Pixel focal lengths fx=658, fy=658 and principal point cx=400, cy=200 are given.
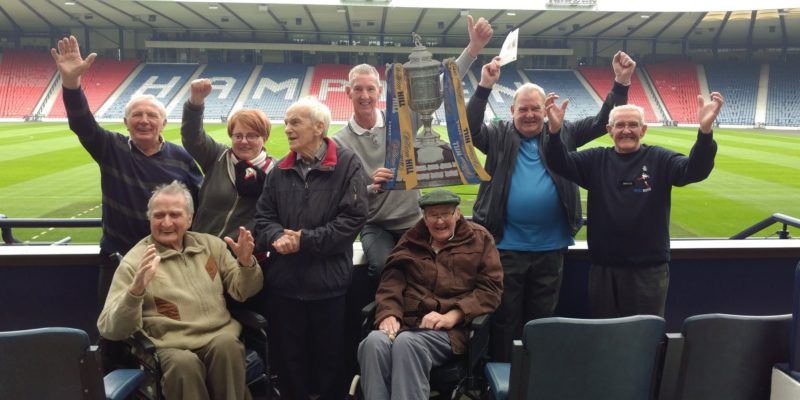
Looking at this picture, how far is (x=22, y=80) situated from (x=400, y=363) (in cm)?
3395

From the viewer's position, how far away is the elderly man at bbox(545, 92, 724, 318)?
2875mm

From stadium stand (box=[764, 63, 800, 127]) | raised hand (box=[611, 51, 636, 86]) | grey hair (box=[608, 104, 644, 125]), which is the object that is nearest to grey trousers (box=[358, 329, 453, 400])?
grey hair (box=[608, 104, 644, 125])

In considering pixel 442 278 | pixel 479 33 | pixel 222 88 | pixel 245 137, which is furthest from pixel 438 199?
pixel 222 88

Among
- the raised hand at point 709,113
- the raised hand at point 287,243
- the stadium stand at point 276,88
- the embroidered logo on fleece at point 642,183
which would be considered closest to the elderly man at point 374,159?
the raised hand at point 287,243

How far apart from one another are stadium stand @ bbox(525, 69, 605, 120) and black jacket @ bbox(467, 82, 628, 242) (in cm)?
2827

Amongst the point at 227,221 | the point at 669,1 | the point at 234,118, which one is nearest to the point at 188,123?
the point at 234,118

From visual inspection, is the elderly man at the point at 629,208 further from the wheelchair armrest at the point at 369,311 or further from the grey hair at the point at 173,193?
the grey hair at the point at 173,193

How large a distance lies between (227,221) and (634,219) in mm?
1784

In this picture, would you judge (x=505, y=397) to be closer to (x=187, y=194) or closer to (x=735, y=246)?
(x=187, y=194)

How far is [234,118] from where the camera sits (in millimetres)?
2861

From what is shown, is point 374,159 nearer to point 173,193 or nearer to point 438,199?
point 438,199

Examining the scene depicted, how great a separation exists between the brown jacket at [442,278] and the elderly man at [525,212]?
0.90 ft

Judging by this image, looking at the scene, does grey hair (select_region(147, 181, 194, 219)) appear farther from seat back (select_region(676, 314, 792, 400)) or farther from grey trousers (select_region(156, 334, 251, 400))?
seat back (select_region(676, 314, 792, 400))

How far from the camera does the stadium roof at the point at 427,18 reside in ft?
89.4
